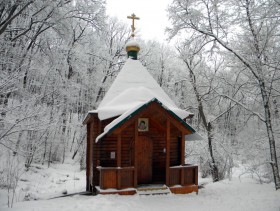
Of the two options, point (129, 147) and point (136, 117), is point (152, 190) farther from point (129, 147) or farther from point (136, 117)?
point (136, 117)

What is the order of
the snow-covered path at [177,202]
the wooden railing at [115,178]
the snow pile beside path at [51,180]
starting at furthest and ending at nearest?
the snow pile beside path at [51,180]
the wooden railing at [115,178]
the snow-covered path at [177,202]

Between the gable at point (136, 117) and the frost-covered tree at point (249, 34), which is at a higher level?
the frost-covered tree at point (249, 34)

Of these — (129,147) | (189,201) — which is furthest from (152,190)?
(129,147)

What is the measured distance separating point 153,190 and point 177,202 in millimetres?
1047

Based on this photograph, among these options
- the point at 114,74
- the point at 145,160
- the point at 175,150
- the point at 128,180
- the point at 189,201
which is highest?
the point at 114,74

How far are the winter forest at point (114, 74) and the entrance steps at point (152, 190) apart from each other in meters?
4.18

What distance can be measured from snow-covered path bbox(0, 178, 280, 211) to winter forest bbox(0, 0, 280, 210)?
3.81 ft

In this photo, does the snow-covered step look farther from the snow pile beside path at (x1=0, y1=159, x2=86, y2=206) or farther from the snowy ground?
the snow pile beside path at (x1=0, y1=159, x2=86, y2=206)

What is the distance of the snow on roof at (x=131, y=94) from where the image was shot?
11.0m

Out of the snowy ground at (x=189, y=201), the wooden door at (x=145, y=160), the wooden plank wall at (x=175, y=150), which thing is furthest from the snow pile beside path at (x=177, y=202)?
the wooden plank wall at (x=175, y=150)

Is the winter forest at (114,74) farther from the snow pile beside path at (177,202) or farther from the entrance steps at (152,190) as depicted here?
the entrance steps at (152,190)

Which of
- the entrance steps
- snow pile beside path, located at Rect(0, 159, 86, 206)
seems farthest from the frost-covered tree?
snow pile beside path, located at Rect(0, 159, 86, 206)

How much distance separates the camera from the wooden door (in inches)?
455

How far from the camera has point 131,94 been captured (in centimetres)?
1184
